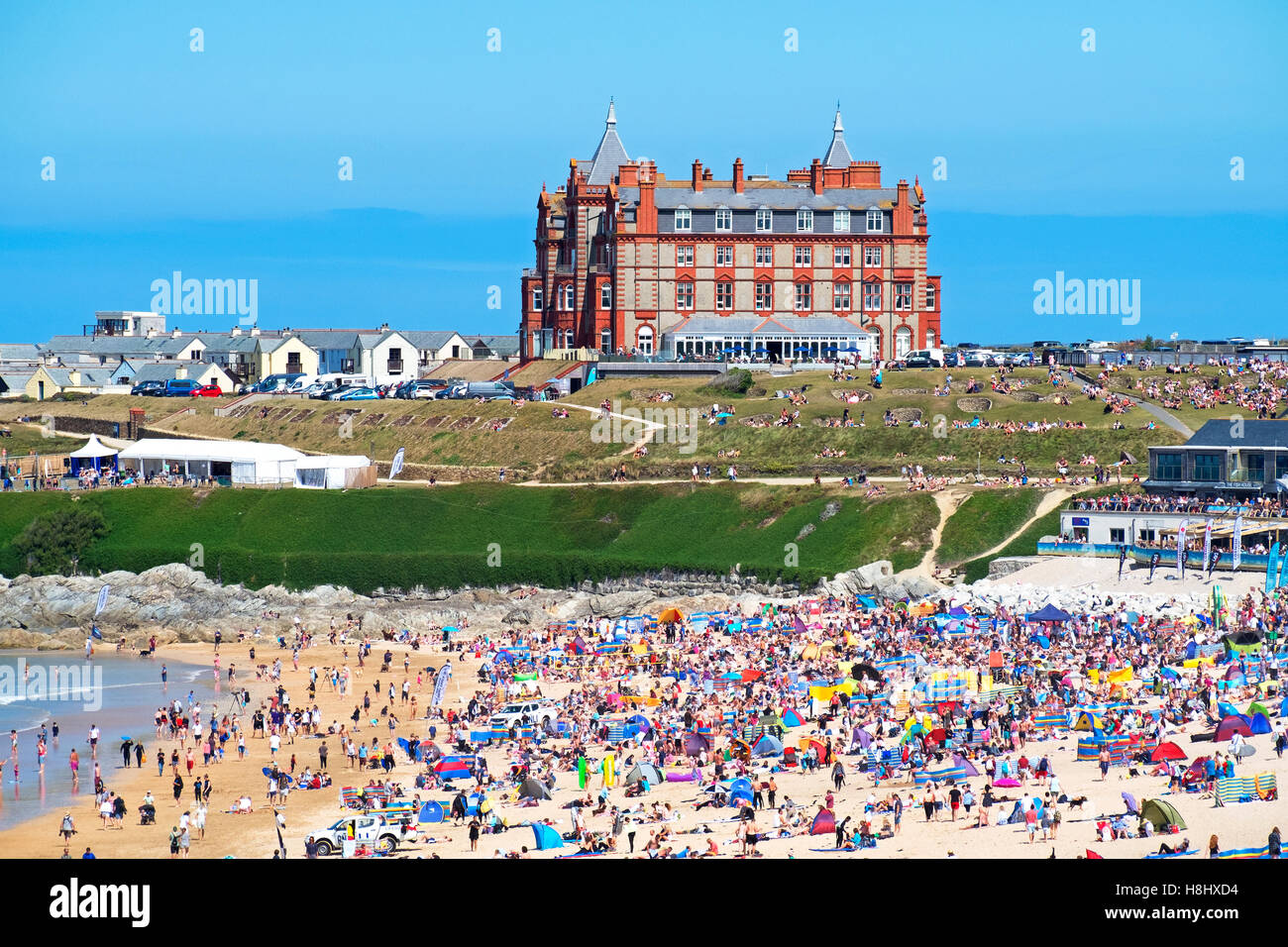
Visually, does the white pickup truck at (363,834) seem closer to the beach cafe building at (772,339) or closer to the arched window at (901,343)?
the beach cafe building at (772,339)

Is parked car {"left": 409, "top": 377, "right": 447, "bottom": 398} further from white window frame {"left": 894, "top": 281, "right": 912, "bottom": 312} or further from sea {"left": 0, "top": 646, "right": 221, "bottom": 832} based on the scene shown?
sea {"left": 0, "top": 646, "right": 221, "bottom": 832}

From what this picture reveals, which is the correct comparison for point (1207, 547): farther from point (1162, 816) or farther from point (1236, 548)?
point (1162, 816)

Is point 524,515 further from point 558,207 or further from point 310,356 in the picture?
point 310,356

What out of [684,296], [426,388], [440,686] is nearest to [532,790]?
[440,686]

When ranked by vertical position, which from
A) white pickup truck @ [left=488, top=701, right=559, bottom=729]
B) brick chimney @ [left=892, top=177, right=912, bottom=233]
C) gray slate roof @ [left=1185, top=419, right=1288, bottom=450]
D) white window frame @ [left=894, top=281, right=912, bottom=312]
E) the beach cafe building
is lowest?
white pickup truck @ [left=488, top=701, right=559, bottom=729]

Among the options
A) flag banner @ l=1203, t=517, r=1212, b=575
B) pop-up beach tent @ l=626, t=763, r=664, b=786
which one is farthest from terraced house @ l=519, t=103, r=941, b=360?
pop-up beach tent @ l=626, t=763, r=664, b=786
